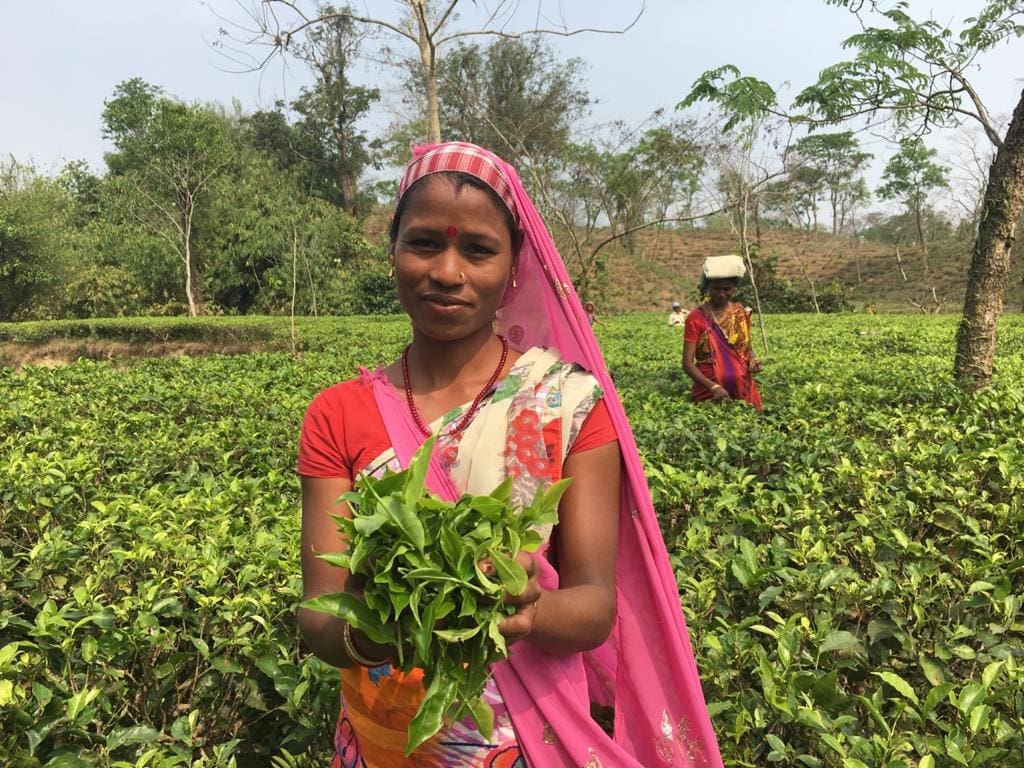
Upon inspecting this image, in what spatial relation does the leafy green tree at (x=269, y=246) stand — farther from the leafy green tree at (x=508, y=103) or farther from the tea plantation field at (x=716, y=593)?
→ the tea plantation field at (x=716, y=593)

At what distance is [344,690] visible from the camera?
1.14 m

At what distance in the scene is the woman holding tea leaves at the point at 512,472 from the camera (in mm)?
1048

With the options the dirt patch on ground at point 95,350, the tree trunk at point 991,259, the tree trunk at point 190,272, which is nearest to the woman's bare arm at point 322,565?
the tree trunk at point 991,259

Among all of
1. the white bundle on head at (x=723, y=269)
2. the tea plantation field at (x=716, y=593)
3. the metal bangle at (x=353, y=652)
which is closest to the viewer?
the metal bangle at (x=353, y=652)

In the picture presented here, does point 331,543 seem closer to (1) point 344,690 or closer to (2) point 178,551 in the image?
(1) point 344,690

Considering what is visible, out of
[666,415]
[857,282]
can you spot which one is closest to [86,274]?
[666,415]

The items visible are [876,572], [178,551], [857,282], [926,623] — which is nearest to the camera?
[926,623]

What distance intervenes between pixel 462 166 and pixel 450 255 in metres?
0.14

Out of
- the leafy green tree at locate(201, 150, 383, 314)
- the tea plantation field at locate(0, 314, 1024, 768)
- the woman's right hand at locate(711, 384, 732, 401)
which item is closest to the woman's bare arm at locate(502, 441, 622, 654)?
the tea plantation field at locate(0, 314, 1024, 768)

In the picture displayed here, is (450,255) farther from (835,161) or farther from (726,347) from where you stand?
(835,161)

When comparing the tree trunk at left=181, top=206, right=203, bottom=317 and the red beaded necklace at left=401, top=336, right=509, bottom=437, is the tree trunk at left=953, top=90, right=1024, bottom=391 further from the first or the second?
the tree trunk at left=181, top=206, right=203, bottom=317

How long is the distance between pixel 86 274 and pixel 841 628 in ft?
99.3

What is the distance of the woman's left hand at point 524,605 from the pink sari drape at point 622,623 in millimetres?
211

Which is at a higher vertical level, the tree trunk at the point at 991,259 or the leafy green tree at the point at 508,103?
the leafy green tree at the point at 508,103
